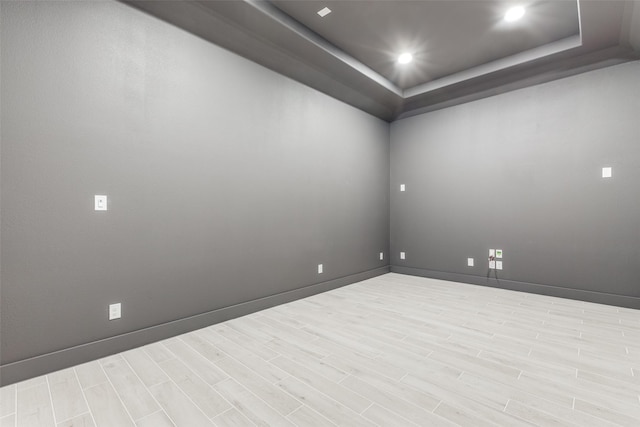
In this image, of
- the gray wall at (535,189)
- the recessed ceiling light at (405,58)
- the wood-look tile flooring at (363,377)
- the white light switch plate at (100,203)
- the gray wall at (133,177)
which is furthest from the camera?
the recessed ceiling light at (405,58)

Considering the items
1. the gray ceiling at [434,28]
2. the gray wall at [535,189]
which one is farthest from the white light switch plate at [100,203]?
the gray wall at [535,189]

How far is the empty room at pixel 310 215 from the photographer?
1786 mm

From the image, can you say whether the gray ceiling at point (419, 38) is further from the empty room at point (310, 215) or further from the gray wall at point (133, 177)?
the gray wall at point (133, 177)

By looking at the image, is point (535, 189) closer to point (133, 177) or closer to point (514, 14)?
point (514, 14)

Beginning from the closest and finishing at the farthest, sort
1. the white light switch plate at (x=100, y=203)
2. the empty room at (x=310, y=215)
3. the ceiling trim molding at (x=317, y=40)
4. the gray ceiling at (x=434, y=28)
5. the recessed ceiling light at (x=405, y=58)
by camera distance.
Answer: the empty room at (x=310, y=215) → the white light switch plate at (x=100, y=203) → the ceiling trim molding at (x=317, y=40) → the gray ceiling at (x=434, y=28) → the recessed ceiling light at (x=405, y=58)

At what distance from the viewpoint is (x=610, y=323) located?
2783mm

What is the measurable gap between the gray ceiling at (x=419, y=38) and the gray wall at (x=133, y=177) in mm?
283

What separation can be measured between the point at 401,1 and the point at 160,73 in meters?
2.22

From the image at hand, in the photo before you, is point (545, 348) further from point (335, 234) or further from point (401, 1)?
point (401, 1)

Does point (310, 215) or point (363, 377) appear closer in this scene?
point (363, 377)

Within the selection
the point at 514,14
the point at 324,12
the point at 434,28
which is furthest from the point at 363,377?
the point at 514,14

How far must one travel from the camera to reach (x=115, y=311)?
2.22 m

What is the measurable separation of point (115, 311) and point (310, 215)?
229cm

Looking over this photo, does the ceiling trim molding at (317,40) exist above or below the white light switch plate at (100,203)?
above
